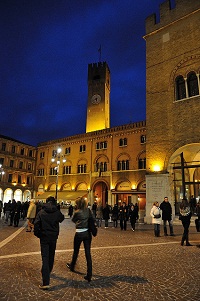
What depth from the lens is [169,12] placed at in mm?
19156

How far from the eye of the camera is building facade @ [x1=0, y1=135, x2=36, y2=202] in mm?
41225

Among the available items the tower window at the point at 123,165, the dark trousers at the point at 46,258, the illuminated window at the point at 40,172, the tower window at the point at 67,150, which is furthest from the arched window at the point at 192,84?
the illuminated window at the point at 40,172

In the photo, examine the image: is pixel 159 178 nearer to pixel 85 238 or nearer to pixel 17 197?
pixel 85 238

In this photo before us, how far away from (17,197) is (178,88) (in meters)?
35.7

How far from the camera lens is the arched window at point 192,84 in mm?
17000

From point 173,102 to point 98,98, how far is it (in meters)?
30.5

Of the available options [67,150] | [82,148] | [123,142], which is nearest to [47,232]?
[123,142]

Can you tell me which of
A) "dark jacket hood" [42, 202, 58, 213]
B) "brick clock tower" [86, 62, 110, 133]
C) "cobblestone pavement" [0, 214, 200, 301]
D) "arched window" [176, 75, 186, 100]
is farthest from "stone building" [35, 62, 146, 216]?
"dark jacket hood" [42, 202, 58, 213]

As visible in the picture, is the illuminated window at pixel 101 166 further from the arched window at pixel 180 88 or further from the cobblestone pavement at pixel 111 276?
the cobblestone pavement at pixel 111 276

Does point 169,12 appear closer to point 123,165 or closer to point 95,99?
point 123,165

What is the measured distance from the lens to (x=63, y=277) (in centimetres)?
468

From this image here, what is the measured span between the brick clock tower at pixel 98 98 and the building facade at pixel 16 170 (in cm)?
1322

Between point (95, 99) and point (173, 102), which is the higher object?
point (95, 99)

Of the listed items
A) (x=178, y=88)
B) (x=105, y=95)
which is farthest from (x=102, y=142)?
(x=178, y=88)
